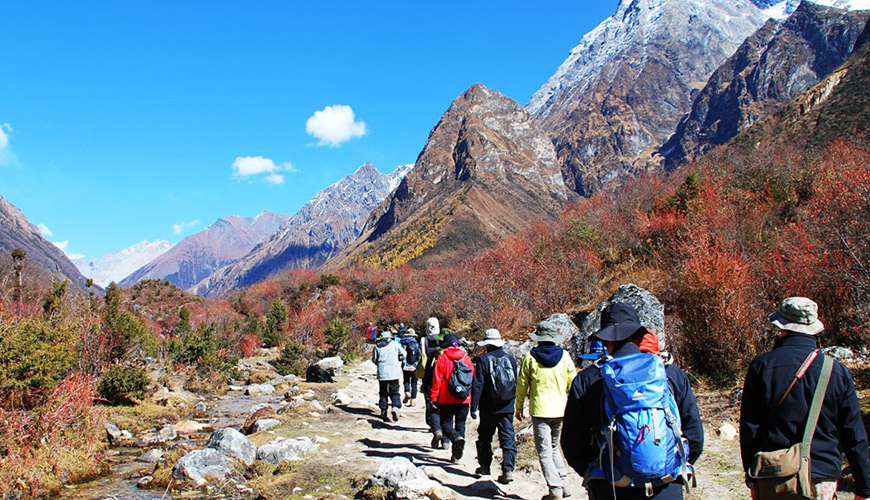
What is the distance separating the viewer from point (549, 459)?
5645mm

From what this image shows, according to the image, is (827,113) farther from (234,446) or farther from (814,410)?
(234,446)

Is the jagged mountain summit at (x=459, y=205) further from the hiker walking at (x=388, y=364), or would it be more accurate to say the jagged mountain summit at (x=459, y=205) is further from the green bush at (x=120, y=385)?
the hiker walking at (x=388, y=364)

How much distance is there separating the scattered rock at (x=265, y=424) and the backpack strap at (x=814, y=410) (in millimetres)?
9400

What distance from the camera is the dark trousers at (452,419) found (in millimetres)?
7465

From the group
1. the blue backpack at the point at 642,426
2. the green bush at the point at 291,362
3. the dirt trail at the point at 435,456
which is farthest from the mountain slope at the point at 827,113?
the blue backpack at the point at 642,426

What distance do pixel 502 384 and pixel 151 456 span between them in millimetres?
6244

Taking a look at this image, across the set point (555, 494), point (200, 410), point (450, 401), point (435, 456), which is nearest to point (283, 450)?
point (435, 456)

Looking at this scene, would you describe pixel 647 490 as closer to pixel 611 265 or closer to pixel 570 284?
pixel 570 284

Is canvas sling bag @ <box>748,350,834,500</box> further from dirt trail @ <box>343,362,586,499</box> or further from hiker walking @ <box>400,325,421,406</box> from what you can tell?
hiker walking @ <box>400,325,421,406</box>

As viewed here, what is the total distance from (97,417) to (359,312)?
96.6 ft

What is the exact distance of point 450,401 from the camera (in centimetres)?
734

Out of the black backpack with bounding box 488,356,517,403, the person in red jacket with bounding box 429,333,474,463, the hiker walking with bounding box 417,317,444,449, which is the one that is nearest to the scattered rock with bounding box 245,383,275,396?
the hiker walking with bounding box 417,317,444,449

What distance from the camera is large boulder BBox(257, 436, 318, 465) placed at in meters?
7.92

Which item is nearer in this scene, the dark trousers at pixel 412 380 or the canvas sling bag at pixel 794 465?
the canvas sling bag at pixel 794 465
